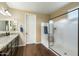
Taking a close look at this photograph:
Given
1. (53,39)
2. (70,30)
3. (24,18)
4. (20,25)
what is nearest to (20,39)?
(20,25)

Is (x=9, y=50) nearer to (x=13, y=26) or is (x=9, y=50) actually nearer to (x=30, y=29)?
(x=13, y=26)

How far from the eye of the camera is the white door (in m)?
4.90

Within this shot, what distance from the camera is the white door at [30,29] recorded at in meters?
4.90

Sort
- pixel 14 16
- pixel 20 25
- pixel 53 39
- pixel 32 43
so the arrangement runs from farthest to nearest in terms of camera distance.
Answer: pixel 32 43 < pixel 20 25 < pixel 14 16 < pixel 53 39

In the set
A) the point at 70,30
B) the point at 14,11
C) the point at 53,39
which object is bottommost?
the point at 53,39

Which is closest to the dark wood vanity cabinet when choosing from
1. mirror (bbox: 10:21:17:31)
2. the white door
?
mirror (bbox: 10:21:17:31)

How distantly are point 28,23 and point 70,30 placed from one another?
2.81 m

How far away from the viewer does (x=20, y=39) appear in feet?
15.7

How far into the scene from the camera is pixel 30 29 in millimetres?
5000

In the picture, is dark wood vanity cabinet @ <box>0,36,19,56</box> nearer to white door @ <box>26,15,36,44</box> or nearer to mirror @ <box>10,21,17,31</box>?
mirror @ <box>10,21,17,31</box>

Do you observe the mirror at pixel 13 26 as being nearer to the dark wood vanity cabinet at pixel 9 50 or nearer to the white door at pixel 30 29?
the white door at pixel 30 29

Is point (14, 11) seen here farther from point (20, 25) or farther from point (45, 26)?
point (45, 26)

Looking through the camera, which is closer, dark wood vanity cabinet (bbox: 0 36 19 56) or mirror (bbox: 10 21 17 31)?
dark wood vanity cabinet (bbox: 0 36 19 56)

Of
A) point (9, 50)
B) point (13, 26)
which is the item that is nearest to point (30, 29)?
point (13, 26)
